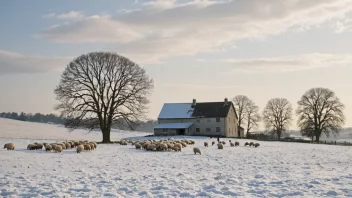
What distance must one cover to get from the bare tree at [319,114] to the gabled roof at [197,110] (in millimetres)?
15574

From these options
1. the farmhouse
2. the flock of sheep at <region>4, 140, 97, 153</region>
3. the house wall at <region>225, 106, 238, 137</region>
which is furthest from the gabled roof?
the flock of sheep at <region>4, 140, 97, 153</region>

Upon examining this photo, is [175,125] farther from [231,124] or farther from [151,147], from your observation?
[151,147]

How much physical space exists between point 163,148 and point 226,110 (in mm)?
42302

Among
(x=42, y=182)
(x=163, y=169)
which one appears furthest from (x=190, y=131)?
(x=42, y=182)

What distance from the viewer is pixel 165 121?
73.8 metres

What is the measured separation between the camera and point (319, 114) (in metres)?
68.8

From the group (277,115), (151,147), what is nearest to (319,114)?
(277,115)

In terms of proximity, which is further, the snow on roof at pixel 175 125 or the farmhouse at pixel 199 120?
the farmhouse at pixel 199 120

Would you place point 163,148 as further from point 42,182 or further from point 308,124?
point 308,124

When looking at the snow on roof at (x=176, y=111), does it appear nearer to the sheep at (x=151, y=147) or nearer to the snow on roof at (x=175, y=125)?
the snow on roof at (x=175, y=125)

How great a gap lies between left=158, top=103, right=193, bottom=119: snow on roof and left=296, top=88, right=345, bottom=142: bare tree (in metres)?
23.4

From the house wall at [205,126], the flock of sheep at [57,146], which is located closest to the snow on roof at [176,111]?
the house wall at [205,126]

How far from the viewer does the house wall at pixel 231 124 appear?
71.1 m

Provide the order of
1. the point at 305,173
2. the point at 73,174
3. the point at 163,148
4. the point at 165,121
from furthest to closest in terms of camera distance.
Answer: the point at 165,121, the point at 163,148, the point at 305,173, the point at 73,174
